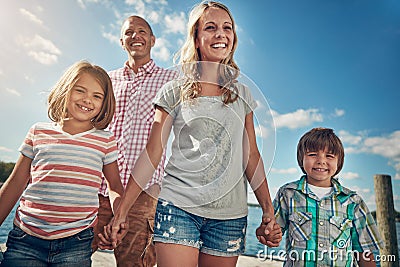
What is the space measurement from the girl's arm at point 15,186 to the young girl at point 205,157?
505mm

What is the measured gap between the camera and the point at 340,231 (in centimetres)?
254

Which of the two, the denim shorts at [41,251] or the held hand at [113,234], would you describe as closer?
the denim shorts at [41,251]

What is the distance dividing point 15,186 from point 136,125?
45.1 inches

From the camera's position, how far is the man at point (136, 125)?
2932 millimetres

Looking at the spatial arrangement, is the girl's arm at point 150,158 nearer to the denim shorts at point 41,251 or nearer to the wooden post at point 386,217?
the denim shorts at point 41,251

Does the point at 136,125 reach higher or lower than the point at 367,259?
higher

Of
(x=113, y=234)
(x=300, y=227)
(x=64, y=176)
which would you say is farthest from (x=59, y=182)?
(x=300, y=227)

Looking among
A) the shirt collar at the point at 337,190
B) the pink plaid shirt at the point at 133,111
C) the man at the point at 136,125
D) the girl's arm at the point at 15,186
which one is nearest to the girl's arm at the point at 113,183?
the girl's arm at the point at 15,186

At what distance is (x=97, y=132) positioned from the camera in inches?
86.4

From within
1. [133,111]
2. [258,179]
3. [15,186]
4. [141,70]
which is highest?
[141,70]

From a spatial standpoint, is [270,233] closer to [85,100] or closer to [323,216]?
[323,216]

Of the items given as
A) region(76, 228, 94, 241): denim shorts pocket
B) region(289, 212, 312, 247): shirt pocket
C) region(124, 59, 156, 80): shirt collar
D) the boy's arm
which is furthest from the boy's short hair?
region(76, 228, 94, 241): denim shorts pocket

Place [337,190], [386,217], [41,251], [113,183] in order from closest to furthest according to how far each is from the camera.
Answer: [41,251] < [113,183] < [337,190] < [386,217]

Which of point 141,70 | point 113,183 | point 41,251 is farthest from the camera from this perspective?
point 141,70
